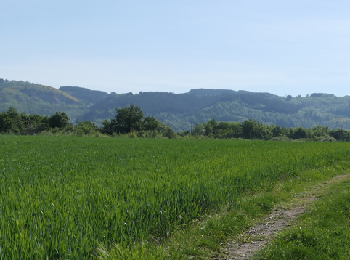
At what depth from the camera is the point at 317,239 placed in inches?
261

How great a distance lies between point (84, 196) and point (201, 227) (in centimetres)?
328

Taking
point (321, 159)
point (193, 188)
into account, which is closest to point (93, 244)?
point (193, 188)

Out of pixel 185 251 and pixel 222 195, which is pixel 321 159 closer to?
pixel 222 195

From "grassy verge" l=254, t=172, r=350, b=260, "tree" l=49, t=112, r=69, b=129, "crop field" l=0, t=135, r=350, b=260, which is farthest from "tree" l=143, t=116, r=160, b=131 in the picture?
"grassy verge" l=254, t=172, r=350, b=260

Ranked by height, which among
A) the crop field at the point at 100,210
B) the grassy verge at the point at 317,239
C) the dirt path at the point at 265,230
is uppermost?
the crop field at the point at 100,210

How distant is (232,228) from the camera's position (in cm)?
809

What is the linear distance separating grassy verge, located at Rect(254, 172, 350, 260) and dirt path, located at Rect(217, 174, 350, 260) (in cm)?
39

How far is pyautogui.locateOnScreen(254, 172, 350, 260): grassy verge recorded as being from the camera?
243 inches

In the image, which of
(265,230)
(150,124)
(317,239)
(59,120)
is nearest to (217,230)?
(265,230)

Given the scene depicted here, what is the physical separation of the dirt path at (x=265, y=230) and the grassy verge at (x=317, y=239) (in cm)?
39

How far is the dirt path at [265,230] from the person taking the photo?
22.3ft

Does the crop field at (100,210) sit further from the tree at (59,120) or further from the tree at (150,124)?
the tree at (59,120)

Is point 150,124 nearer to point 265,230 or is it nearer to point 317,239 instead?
point 265,230

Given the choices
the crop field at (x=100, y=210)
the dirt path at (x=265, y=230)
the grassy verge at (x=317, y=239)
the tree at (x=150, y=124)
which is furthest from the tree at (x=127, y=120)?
the grassy verge at (x=317, y=239)
